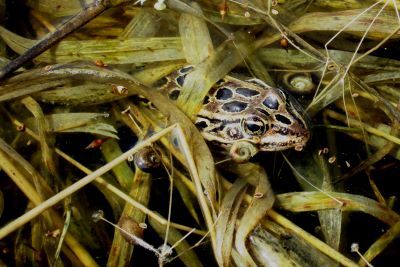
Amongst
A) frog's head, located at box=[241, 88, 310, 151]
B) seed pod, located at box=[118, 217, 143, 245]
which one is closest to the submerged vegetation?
seed pod, located at box=[118, 217, 143, 245]

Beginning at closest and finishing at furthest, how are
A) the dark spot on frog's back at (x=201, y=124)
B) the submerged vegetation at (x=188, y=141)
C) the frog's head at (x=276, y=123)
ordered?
the submerged vegetation at (x=188, y=141)
the frog's head at (x=276, y=123)
the dark spot on frog's back at (x=201, y=124)

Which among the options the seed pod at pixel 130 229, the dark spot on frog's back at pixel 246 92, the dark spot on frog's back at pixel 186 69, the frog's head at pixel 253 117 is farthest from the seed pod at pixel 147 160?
the dark spot on frog's back at pixel 246 92

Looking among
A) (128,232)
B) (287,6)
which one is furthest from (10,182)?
(287,6)

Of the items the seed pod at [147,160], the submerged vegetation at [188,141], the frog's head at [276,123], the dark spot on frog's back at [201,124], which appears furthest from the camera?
the dark spot on frog's back at [201,124]

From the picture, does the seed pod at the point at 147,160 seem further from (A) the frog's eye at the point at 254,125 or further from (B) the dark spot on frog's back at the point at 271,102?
(B) the dark spot on frog's back at the point at 271,102

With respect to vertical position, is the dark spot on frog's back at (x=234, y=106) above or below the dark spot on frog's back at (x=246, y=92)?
below

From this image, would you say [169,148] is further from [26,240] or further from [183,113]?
[26,240]

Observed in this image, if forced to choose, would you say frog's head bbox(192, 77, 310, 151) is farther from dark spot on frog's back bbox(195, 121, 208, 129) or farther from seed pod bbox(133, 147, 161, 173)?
seed pod bbox(133, 147, 161, 173)
